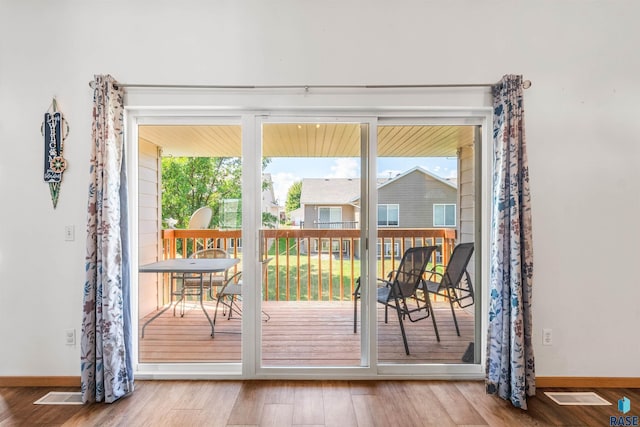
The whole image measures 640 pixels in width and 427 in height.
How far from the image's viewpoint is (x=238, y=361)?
8.18ft

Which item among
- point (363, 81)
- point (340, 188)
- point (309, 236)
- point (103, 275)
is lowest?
point (103, 275)

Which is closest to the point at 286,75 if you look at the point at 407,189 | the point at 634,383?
the point at 407,189

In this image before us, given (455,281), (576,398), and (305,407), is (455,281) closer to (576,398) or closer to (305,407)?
(576,398)

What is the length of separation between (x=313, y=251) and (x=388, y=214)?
66 centimetres

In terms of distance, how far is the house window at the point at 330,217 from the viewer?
2521mm

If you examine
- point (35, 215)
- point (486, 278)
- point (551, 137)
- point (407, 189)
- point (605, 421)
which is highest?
point (551, 137)

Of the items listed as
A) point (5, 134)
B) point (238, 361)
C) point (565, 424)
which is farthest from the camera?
point (238, 361)

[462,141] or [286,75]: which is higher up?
[286,75]

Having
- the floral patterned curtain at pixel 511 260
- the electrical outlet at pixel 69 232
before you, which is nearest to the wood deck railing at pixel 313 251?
the floral patterned curtain at pixel 511 260

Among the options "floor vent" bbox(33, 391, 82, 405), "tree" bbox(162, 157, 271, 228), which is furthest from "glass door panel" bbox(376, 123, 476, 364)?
"floor vent" bbox(33, 391, 82, 405)

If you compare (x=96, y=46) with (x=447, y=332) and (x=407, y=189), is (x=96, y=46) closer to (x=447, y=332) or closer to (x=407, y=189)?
(x=407, y=189)

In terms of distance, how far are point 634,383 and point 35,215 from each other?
458 cm

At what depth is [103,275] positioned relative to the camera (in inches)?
83.7

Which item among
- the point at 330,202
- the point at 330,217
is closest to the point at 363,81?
the point at 330,202
